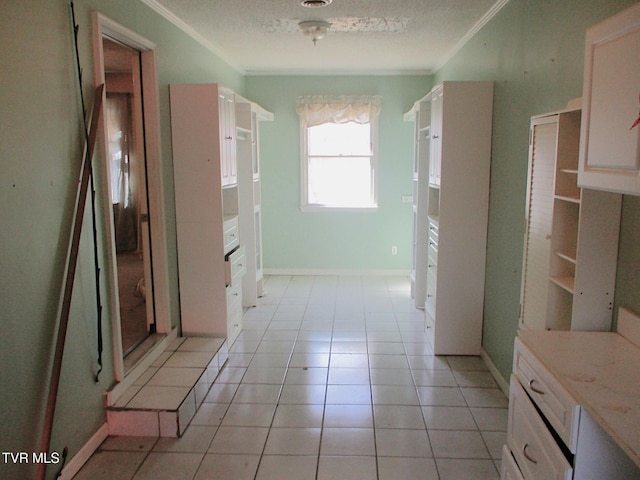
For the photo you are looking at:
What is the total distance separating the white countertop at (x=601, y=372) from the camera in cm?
138

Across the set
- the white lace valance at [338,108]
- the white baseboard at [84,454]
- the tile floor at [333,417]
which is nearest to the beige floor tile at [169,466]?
the tile floor at [333,417]

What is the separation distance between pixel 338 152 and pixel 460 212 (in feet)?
9.72

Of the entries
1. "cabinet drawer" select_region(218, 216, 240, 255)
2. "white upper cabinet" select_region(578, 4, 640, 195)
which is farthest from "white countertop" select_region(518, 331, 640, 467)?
"cabinet drawer" select_region(218, 216, 240, 255)

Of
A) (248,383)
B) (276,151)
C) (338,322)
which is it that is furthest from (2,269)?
(276,151)

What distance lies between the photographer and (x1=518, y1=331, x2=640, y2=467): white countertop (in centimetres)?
138

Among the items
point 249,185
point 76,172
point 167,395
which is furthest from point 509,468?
point 249,185

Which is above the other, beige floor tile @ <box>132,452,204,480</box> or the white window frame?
the white window frame

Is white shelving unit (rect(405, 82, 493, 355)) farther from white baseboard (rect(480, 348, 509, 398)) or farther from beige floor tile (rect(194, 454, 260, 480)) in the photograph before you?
beige floor tile (rect(194, 454, 260, 480))

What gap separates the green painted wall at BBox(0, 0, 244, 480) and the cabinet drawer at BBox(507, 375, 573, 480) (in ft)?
6.46

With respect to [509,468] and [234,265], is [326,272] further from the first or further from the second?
[509,468]

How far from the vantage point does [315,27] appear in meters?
3.91

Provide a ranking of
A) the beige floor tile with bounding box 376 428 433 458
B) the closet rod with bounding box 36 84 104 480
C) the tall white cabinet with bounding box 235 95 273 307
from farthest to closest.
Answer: the tall white cabinet with bounding box 235 95 273 307 < the beige floor tile with bounding box 376 428 433 458 < the closet rod with bounding box 36 84 104 480

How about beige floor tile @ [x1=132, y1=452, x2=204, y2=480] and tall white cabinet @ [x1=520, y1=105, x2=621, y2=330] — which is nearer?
tall white cabinet @ [x1=520, y1=105, x2=621, y2=330]

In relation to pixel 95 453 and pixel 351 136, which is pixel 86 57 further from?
pixel 351 136
